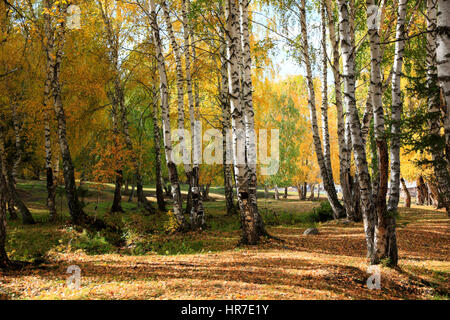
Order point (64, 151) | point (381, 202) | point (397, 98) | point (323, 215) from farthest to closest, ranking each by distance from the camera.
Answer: point (323, 215) → point (64, 151) → point (397, 98) → point (381, 202)

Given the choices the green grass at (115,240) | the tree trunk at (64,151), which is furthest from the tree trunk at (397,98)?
the tree trunk at (64,151)

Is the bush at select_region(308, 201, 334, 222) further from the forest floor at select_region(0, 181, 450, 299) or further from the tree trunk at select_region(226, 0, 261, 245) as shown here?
the tree trunk at select_region(226, 0, 261, 245)

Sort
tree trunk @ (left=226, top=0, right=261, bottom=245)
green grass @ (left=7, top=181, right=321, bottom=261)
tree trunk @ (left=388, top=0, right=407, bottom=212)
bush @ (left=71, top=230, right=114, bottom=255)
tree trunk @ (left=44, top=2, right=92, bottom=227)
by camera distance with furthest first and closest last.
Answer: tree trunk @ (left=44, top=2, right=92, bottom=227) → bush @ (left=71, top=230, right=114, bottom=255) → green grass @ (left=7, top=181, right=321, bottom=261) → tree trunk @ (left=226, top=0, right=261, bottom=245) → tree trunk @ (left=388, top=0, right=407, bottom=212)

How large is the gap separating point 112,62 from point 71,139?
5450 mm

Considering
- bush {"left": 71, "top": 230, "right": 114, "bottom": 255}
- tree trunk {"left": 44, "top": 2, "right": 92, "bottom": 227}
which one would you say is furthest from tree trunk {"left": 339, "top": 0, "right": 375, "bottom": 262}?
tree trunk {"left": 44, "top": 2, "right": 92, "bottom": 227}

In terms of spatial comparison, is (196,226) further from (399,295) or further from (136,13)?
→ (136,13)

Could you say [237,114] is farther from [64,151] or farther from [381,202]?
[64,151]

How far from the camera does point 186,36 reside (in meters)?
11.3

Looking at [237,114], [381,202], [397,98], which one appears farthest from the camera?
[397,98]

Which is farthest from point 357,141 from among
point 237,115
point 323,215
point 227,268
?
point 323,215

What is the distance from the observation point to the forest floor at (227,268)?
437 cm

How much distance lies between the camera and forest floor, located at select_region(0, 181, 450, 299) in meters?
4.37

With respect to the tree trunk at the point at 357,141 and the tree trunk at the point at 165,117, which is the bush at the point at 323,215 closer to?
the tree trunk at the point at 165,117

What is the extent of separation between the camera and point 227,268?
5.73 meters
